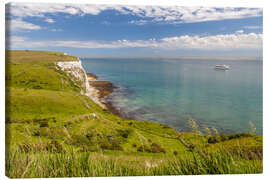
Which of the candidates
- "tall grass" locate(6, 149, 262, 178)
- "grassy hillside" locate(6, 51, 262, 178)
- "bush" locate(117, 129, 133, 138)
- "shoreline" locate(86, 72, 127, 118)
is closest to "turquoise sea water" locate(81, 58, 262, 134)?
"grassy hillside" locate(6, 51, 262, 178)

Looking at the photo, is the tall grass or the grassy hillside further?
the grassy hillside

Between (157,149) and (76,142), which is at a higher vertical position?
(76,142)

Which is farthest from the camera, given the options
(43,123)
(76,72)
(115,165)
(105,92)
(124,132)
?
(105,92)

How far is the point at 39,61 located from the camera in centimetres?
577

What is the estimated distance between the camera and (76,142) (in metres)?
4.25

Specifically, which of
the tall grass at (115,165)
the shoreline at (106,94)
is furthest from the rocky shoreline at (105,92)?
the tall grass at (115,165)

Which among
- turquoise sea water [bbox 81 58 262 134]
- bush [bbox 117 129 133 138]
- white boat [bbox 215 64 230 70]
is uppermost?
white boat [bbox 215 64 230 70]

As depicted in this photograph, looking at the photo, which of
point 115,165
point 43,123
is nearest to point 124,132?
point 43,123

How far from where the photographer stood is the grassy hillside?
2.76 m

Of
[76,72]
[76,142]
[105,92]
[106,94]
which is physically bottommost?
[76,142]

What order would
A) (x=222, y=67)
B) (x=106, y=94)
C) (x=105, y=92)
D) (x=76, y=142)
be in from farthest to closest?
(x=106, y=94) < (x=105, y=92) < (x=222, y=67) < (x=76, y=142)

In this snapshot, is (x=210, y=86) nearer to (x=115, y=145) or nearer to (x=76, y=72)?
(x=115, y=145)

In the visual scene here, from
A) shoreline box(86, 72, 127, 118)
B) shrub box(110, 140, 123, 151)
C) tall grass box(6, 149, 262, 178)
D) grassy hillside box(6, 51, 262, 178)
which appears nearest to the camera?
tall grass box(6, 149, 262, 178)

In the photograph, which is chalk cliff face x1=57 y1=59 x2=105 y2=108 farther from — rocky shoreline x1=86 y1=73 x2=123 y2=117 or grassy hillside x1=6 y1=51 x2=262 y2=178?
→ rocky shoreline x1=86 y1=73 x2=123 y2=117
